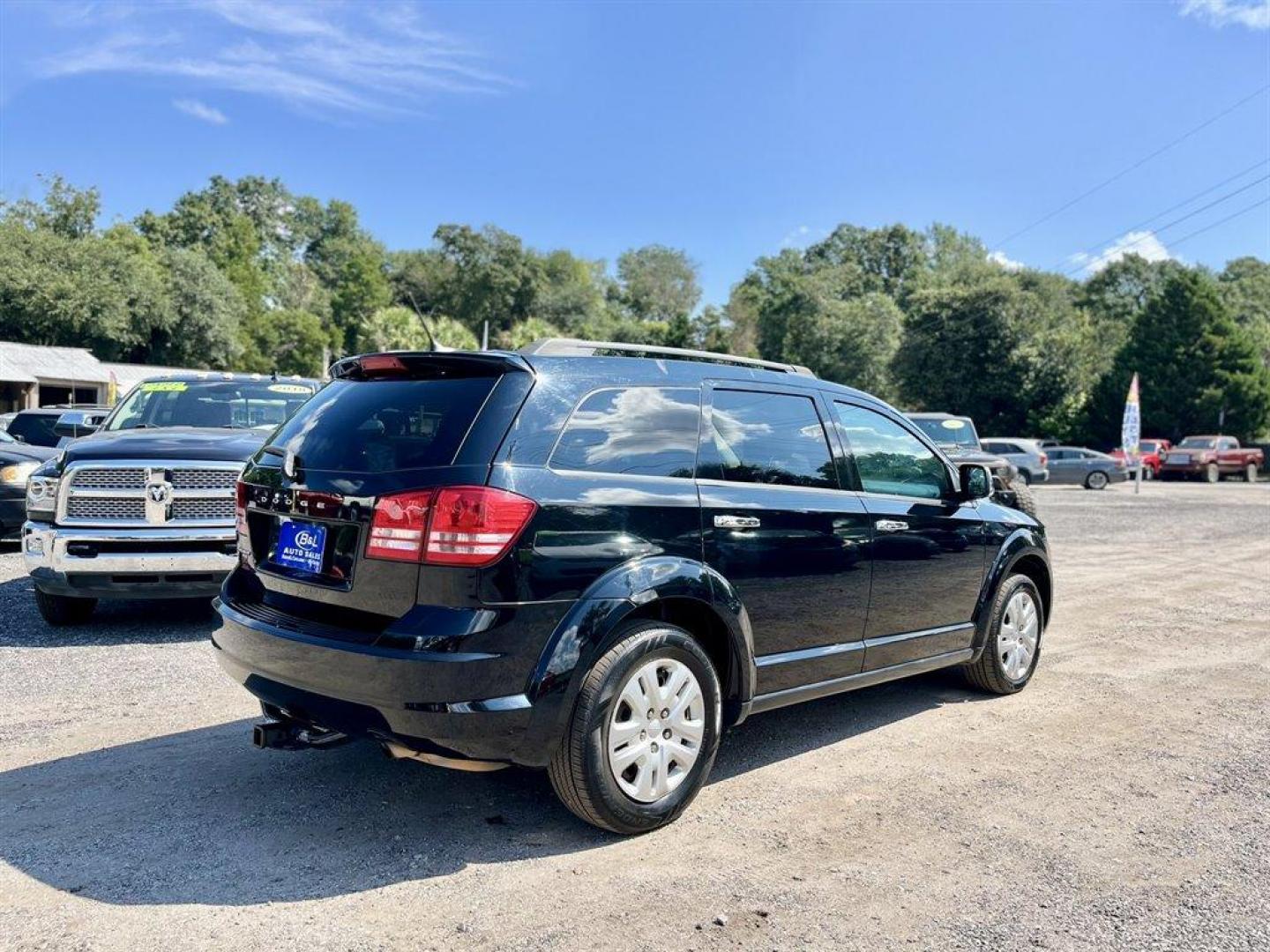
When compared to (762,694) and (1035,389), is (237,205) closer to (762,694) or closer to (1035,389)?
(1035,389)

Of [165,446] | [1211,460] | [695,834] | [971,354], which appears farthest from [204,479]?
[971,354]

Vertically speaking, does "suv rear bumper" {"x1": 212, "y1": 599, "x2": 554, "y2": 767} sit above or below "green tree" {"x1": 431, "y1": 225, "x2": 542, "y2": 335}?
below

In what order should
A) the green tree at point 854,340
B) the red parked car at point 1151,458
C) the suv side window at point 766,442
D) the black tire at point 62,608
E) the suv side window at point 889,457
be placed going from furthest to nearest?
the green tree at point 854,340, the red parked car at point 1151,458, the black tire at point 62,608, the suv side window at point 889,457, the suv side window at point 766,442

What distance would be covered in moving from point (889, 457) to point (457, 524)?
2661 millimetres

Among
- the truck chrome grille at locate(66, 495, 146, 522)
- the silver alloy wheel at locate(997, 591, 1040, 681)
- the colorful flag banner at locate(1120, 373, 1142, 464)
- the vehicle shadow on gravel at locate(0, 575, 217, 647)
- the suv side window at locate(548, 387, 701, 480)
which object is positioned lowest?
the vehicle shadow on gravel at locate(0, 575, 217, 647)

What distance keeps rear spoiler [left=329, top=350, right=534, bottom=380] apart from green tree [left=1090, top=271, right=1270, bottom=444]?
1804 inches

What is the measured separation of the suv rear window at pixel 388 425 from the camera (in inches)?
138

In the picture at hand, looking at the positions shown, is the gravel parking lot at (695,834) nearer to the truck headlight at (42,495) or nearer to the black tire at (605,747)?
the black tire at (605,747)

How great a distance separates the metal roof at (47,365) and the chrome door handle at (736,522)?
148ft

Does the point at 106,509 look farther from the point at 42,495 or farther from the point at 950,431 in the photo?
the point at 950,431

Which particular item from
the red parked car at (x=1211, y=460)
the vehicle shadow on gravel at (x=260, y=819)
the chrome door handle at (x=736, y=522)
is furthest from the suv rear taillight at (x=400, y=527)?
the red parked car at (x=1211, y=460)

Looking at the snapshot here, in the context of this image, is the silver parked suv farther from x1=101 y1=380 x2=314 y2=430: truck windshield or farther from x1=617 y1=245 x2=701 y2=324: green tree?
x1=617 y1=245 x2=701 y2=324: green tree

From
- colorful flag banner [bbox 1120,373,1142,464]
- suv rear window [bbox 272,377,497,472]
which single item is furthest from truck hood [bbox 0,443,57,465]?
colorful flag banner [bbox 1120,373,1142,464]

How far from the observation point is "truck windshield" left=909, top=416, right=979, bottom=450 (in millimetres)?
16792
